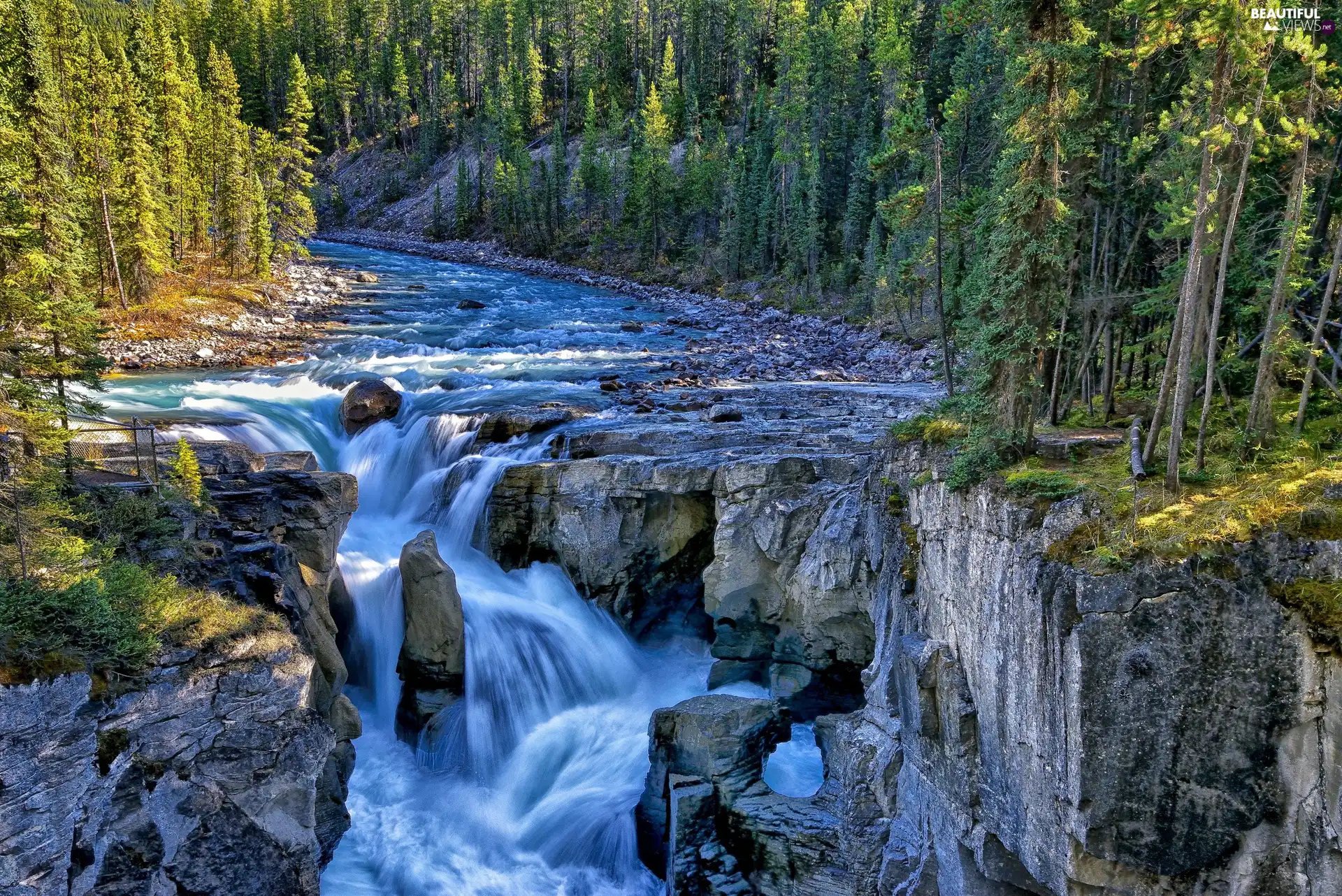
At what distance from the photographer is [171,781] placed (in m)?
12.0

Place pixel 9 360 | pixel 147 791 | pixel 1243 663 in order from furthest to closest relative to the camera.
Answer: pixel 9 360 < pixel 147 791 < pixel 1243 663

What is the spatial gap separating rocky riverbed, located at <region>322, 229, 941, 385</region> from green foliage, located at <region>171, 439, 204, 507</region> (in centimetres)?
1918

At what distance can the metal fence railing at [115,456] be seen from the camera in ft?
51.1

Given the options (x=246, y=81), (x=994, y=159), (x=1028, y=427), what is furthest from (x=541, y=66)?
(x=1028, y=427)

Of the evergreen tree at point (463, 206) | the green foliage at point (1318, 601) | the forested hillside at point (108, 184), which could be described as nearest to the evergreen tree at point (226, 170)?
the forested hillside at point (108, 184)

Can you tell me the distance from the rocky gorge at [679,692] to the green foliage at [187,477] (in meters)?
0.66

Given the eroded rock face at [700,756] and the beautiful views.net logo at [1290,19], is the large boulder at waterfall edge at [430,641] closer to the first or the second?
the eroded rock face at [700,756]

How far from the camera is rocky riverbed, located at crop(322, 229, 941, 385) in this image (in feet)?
117

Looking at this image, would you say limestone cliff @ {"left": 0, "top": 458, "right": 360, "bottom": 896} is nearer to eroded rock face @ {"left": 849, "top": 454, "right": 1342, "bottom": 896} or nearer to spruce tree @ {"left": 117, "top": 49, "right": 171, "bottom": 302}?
eroded rock face @ {"left": 849, "top": 454, "right": 1342, "bottom": 896}

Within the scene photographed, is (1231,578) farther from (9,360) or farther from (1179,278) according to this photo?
(9,360)

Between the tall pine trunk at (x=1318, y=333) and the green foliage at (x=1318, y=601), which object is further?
the tall pine trunk at (x=1318, y=333)

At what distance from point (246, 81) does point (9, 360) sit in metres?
114

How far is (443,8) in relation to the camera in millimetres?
112688

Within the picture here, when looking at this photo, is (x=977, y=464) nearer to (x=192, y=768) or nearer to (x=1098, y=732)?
(x=1098, y=732)
